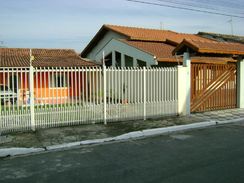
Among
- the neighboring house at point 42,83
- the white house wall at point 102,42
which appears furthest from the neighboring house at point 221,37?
the neighboring house at point 42,83

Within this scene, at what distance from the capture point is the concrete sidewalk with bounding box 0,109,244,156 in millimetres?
8523

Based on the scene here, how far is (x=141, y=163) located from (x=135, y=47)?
13.7 metres

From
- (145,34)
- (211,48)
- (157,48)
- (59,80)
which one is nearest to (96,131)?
(59,80)

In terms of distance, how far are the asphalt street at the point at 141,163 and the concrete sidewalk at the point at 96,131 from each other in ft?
2.53

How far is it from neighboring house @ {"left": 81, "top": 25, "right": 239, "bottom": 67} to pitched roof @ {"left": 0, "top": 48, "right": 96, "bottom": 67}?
187 cm

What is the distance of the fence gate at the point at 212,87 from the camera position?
13.4 m

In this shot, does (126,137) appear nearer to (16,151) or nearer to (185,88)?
(16,151)

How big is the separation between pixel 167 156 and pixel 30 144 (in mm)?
3667

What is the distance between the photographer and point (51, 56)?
2719 cm

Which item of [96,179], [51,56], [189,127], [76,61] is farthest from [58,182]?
[51,56]

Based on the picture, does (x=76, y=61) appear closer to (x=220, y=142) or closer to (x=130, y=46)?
(x=130, y=46)

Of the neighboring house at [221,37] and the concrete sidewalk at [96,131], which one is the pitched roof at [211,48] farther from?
the neighboring house at [221,37]

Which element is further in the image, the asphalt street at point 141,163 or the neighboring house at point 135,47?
the neighboring house at point 135,47

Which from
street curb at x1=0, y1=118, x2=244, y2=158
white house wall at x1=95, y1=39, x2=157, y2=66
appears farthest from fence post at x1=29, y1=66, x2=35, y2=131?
white house wall at x1=95, y1=39, x2=157, y2=66
